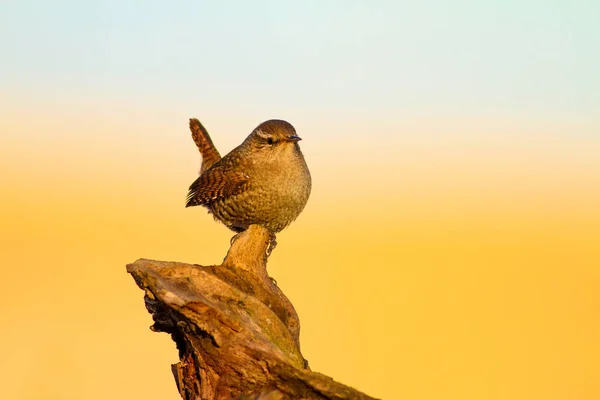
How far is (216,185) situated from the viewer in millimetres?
6598

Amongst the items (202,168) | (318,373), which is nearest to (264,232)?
(318,373)

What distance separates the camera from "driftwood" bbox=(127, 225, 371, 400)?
11.3 feet

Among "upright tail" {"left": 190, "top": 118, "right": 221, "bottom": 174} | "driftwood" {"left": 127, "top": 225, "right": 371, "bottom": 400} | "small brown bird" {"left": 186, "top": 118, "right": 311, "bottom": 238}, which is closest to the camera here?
"driftwood" {"left": 127, "top": 225, "right": 371, "bottom": 400}

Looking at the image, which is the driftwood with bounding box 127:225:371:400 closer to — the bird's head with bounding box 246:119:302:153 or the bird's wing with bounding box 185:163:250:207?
the bird's wing with bounding box 185:163:250:207

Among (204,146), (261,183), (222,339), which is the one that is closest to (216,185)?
(261,183)

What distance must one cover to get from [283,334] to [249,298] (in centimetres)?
27

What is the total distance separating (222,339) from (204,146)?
4.82 m

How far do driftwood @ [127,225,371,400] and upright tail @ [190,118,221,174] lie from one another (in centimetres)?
394

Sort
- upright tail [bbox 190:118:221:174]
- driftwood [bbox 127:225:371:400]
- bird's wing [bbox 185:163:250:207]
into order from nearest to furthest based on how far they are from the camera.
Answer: driftwood [bbox 127:225:371:400] → bird's wing [bbox 185:163:250:207] → upright tail [bbox 190:118:221:174]

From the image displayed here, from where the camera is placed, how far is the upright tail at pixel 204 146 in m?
8.12

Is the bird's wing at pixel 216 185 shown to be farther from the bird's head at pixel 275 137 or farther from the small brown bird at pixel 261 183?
the bird's head at pixel 275 137

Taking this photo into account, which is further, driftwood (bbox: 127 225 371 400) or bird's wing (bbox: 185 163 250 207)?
bird's wing (bbox: 185 163 250 207)

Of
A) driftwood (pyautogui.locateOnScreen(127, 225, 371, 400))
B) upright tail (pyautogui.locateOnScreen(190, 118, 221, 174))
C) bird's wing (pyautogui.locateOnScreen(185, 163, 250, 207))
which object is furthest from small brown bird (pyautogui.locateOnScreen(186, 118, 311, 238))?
driftwood (pyautogui.locateOnScreen(127, 225, 371, 400))

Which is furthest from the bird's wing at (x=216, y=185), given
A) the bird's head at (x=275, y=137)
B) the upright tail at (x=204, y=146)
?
the upright tail at (x=204, y=146)
